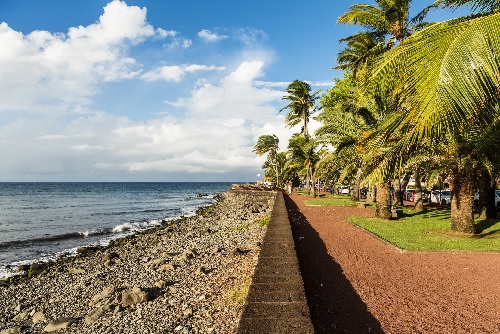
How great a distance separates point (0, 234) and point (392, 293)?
1035 inches

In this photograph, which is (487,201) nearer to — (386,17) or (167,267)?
(386,17)

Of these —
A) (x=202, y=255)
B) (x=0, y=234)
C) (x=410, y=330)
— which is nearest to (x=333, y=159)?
(x=202, y=255)

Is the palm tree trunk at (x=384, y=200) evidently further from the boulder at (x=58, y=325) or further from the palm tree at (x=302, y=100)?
the palm tree at (x=302, y=100)

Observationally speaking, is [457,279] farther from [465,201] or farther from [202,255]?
[202,255]

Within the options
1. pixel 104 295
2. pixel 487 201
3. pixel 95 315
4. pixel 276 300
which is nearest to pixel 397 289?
pixel 276 300

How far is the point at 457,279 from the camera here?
797cm

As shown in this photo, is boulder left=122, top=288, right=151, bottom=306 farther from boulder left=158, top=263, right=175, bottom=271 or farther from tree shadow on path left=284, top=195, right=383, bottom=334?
tree shadow on path left=284, top=195, right=383, bottom=334

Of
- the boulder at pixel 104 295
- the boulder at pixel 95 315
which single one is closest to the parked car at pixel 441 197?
A: the boulder at pixel 104 295

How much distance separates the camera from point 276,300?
5172mm

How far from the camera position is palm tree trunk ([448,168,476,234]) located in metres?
12.8

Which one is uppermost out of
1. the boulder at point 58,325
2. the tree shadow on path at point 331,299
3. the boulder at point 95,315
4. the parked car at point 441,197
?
the parked car at point 441,197

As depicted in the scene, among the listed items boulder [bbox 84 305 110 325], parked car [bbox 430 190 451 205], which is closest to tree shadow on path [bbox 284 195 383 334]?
boulder [bbox 84 305 110 325]

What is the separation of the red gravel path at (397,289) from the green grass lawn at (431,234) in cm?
78

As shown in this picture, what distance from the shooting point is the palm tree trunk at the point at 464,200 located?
42.2 ft
